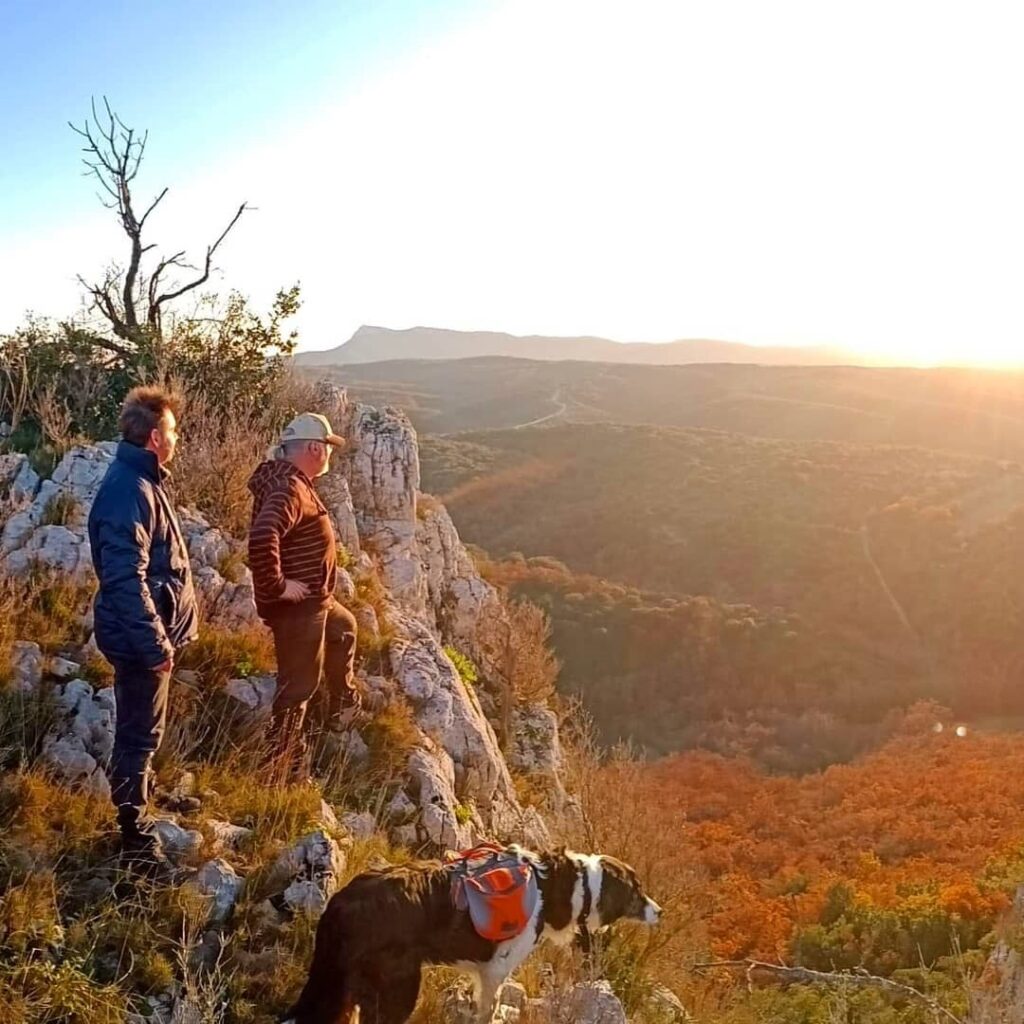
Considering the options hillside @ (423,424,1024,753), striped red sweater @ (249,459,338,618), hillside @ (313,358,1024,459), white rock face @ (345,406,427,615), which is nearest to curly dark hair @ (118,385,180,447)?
striped red sweater @ (249,459,338,618)

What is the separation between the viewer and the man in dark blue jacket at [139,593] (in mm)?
3979

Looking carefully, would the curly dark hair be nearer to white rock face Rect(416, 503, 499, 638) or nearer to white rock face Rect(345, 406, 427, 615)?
white rock face Rect(345, 406, 427, 615)

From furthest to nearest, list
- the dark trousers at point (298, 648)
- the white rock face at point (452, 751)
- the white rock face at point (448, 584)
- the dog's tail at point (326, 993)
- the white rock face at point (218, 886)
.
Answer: the white rock face at point (448, 584) → the white rock face at point (452, 751) → the dark trousers at point (298, 648) → the white rock face at point (218, 886) → the dog's tail at point (326, 993)

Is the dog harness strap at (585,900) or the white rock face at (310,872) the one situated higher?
the white rock face at (310,872)

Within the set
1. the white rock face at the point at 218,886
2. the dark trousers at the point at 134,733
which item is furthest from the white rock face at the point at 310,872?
the dark trousers at the point at 134,733

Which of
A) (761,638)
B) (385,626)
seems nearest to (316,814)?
(385,626)

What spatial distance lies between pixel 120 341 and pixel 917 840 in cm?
2024

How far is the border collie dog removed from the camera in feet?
12.3

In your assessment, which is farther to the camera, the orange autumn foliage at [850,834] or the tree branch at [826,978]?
the orange autumn foliage at [850,834]

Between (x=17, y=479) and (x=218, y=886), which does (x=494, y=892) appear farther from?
(x=17, y=479)

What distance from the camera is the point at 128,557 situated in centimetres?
397

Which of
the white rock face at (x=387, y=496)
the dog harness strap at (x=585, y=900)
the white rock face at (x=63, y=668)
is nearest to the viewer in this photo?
the dog harness strap at (x=585, y=900)

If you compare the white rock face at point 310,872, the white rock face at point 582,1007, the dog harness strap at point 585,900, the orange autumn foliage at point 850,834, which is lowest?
the orange autumn foliage at point 850,834

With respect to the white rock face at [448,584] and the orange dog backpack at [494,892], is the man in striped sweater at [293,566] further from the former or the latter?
the white rock face at [448,584]
